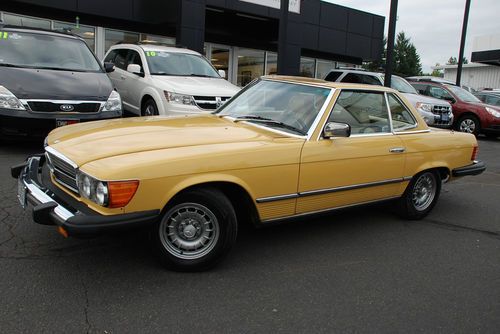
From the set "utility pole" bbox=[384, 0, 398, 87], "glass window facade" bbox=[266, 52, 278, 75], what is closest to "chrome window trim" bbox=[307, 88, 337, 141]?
"utility pole" bbox=[384, 0, 398, 87]

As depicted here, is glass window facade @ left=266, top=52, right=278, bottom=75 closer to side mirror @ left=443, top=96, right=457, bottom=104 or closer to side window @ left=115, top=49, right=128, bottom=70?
side mirror @ left=443, top=96, right=457, bottom=104

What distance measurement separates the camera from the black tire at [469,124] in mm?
14406

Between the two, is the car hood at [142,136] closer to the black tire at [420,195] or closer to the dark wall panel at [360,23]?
the black tire at [420,195]

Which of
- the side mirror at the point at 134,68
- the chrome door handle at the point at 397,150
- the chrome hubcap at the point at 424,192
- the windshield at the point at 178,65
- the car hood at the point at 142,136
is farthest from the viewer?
the windshield at the point at 178,65

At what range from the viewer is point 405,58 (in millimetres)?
71625

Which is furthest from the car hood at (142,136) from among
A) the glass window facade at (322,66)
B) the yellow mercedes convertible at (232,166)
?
the glass window facade at (322,66)

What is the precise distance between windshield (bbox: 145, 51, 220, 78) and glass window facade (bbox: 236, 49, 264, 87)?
33.1ft

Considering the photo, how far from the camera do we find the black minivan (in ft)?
21.4

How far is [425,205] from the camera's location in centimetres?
551

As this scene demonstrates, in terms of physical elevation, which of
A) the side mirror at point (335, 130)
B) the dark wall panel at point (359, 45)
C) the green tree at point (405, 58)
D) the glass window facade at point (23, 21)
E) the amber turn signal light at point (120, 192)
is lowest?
the amber turn signal light at point (120, 192)

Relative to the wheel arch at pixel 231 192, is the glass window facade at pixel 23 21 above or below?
above

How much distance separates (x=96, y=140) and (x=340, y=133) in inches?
80.2

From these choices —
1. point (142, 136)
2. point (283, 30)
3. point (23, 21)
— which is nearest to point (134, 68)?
point (283, 30)

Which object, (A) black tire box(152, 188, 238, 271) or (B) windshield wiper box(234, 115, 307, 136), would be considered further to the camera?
(B) windshield wiper box(234, 115, 307, 136)
